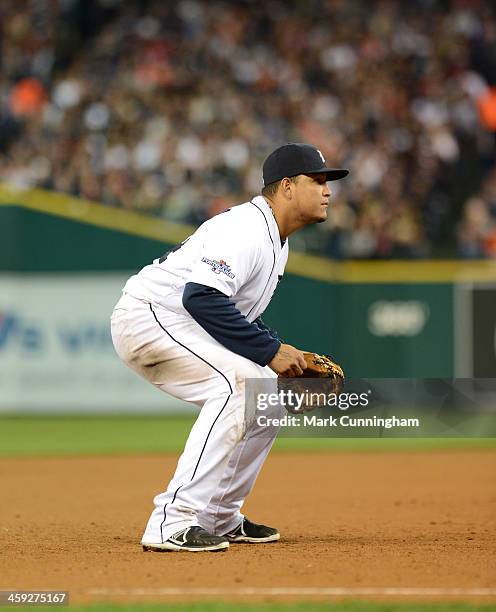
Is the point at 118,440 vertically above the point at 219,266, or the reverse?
the point at 219,266

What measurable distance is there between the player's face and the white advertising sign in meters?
7.83

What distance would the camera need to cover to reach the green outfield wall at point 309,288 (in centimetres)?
1323

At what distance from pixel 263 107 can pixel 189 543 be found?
1177 cm

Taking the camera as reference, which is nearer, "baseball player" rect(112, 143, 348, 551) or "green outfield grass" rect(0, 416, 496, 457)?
"baseball player" rect(112, 143, 348, 551)

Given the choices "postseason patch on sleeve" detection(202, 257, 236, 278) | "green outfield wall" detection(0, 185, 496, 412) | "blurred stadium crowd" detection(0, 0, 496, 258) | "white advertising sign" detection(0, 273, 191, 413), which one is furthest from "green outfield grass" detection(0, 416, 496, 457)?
"postseason patch on sleeve" detection(202, 257, 236, 278)

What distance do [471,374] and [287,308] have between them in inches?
84.6

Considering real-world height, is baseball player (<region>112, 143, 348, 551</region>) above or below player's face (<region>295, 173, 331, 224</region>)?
below

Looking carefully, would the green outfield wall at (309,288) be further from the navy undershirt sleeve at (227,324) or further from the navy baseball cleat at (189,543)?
the navy undershirt sleeve at (227,324)

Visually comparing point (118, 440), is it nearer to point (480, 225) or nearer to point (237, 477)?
point (480, 225)

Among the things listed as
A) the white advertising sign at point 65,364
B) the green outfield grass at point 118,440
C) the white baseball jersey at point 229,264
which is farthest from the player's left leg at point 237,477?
the white advertising sign at point 65,364

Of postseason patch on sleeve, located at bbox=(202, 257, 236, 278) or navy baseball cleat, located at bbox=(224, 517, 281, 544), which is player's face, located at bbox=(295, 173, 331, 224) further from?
navy baseball cleat, located at bbox=(224, 517, 281, 544)

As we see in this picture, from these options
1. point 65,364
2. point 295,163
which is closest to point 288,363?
point 295,163

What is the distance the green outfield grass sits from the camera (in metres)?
10.9

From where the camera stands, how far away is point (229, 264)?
4977mm
